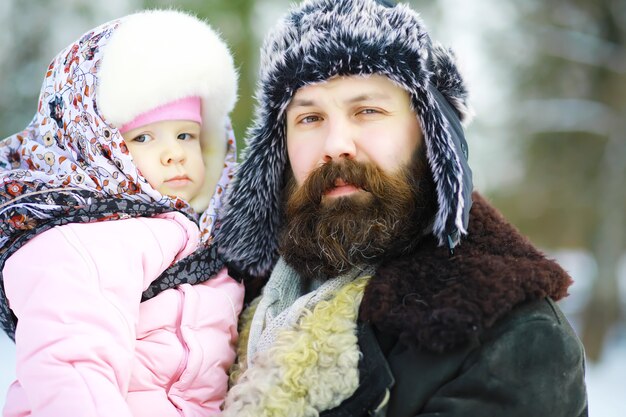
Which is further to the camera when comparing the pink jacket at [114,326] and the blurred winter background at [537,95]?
the blurred winter background at [537,95]

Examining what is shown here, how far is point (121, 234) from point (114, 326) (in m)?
0.29

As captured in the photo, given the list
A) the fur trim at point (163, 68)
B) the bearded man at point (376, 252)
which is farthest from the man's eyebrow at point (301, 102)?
the fur trim at point (163, 68)

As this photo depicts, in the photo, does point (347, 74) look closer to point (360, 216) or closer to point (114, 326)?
point (360, 216)

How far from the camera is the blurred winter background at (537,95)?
8273 mm

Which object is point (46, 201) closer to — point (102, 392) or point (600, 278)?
point (102, 392)

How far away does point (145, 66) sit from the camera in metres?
2.15

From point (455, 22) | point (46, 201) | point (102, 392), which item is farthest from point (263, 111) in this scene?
point (455, 22)

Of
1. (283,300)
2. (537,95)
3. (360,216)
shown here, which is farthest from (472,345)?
(537,95)

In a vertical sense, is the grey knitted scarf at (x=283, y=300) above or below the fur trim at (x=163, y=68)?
below

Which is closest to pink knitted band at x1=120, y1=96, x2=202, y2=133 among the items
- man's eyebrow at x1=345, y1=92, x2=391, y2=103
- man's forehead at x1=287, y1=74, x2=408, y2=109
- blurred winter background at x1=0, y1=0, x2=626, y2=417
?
man's forehead at x1=287, y1=74, x2=408, y2=109

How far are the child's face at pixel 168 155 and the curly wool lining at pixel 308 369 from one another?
70cm

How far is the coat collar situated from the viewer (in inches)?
65.4

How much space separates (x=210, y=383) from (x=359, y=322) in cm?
53

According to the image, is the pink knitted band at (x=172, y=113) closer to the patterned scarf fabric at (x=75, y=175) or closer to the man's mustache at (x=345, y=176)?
the patterned scarf fabric at (x=75, y=175)
